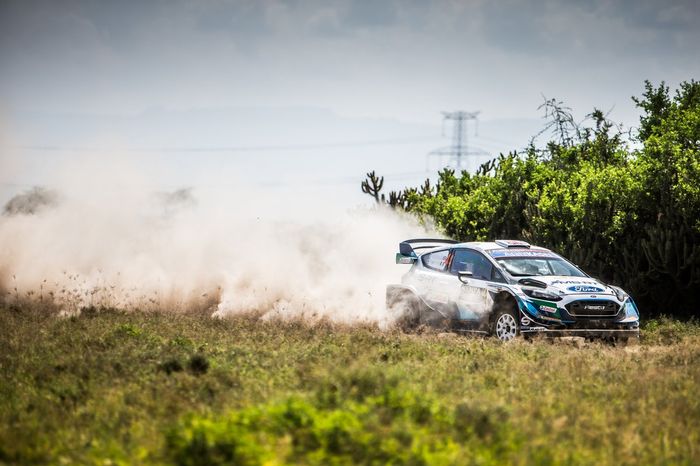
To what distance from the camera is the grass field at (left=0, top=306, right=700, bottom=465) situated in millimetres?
7176

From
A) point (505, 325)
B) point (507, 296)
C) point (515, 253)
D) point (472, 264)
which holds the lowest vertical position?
point (505, 325)

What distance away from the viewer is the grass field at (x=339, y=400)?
7176 mm

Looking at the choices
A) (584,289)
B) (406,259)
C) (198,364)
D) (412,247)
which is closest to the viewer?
(198,364)

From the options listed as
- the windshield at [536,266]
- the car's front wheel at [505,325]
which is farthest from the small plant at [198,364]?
the windshield at [536,266]

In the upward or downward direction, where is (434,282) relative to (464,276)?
downward

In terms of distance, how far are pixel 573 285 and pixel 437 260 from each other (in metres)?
2.96

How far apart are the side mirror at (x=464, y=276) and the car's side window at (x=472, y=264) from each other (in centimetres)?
12

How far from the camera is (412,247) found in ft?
58.5

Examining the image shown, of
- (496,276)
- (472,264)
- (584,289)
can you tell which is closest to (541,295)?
(584,289)

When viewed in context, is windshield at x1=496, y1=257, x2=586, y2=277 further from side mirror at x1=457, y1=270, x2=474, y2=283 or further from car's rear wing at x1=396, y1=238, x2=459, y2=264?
car's rear wing at x1=396, y1=238, x2=459, y2=264

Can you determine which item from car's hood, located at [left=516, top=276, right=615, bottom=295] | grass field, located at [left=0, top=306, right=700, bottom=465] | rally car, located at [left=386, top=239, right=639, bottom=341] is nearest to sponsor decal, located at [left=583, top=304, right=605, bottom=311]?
rally car, located at [left=386, top=239, right=639, bottom=341]

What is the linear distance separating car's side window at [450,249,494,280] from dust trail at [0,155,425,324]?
290 cm

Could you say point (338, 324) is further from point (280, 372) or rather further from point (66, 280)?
point (66, 280)

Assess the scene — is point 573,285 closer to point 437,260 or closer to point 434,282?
point 434,282
